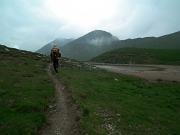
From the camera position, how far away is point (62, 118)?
9367 mm

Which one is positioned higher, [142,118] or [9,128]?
[9,128]

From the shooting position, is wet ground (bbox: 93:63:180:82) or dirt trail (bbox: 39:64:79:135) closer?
dirt trail (bbox: 39:64:79:135)

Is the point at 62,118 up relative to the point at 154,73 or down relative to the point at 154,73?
up

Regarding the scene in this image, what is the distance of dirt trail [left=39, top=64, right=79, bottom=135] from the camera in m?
7.76

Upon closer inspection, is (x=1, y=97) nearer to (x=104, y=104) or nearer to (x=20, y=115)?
(x=20, y=115)

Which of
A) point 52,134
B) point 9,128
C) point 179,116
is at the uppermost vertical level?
point 9,128

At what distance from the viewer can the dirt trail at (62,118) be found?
776cm

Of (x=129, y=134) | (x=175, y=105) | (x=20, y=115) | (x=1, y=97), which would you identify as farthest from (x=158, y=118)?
(x=1, y=97)

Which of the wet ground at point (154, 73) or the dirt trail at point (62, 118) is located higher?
the dirt trail at point (62, 118)

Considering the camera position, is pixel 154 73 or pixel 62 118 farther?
pixel 154 73

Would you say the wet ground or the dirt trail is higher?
the dirt trail

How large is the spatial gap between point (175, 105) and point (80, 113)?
12.0 m

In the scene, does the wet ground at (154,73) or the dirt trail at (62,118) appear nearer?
the dirt trail at (62,118)

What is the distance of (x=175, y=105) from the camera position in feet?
49.1
